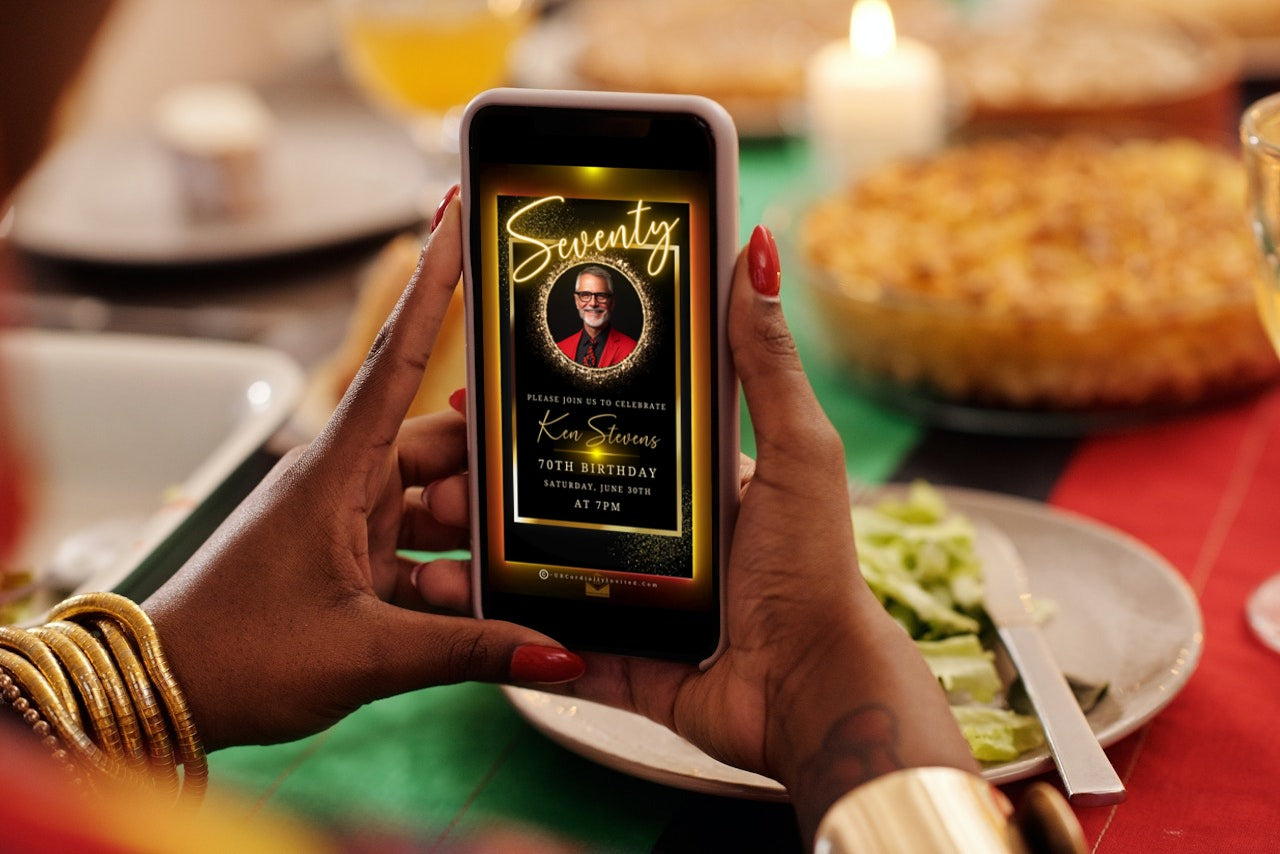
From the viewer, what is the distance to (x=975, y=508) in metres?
0.87

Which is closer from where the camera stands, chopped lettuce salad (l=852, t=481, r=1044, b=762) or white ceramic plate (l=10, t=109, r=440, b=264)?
chopped lettuce salad (l=852, t=481, r=1044, b=762)

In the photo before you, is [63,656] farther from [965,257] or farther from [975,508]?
[965,257]

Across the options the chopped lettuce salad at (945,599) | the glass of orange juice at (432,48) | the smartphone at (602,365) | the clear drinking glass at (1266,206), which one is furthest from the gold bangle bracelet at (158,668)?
the glass of orange juice at (432,48)

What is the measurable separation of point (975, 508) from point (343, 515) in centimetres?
46

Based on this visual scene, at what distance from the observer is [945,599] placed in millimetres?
737

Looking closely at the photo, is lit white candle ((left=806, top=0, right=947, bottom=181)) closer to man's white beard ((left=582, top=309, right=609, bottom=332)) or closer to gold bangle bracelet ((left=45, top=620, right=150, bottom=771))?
man's white beard ((left=582, top=309, right=609, bottom=332))

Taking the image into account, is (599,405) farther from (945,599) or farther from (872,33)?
(872,33)

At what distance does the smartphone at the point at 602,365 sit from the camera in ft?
1.82

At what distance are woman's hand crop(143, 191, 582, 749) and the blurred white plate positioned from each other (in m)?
0.39

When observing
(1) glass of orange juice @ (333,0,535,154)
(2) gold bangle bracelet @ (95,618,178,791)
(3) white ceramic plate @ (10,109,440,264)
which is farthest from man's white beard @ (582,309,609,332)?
(1) glass of orange juice @ (333,0,535,154)

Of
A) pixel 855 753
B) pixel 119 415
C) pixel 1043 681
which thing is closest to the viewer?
pixel 855 753

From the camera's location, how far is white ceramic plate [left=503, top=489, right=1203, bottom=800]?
615 mm

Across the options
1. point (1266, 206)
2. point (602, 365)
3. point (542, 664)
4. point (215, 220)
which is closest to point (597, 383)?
point (602, 365)

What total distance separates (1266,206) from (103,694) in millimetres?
669
